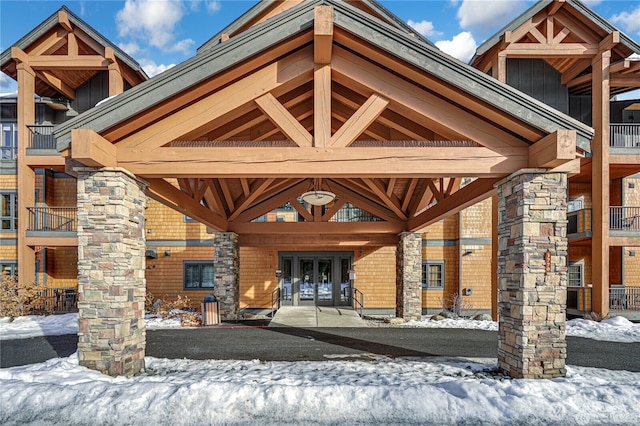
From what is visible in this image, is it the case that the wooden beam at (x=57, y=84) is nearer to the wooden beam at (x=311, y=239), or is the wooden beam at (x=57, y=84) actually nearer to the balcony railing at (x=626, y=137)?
the wooden beam at (x=311, y=239)

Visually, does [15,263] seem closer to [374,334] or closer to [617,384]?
[374,334]

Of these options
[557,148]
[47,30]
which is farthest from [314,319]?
[47,30]

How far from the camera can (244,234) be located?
13422 mm

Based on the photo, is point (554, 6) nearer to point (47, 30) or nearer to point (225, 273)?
point (225, 273)

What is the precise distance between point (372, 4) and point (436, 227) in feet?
31.5

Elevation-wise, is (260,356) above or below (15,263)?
below

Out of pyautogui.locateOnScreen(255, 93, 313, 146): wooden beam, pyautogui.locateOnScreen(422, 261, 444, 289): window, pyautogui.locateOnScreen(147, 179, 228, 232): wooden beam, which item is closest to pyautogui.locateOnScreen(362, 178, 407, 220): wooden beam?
pyautogui.locateOnScreen(147, 179, 228, 232): wooden beam

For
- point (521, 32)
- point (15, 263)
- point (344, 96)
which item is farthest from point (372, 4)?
point (15, 263)

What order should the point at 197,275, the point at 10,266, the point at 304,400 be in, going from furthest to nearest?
the point at 197,275, the point at 10,266, the point at 304,400

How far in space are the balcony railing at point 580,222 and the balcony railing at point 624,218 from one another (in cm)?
141

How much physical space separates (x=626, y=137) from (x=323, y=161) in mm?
14407

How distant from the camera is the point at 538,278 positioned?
580 cm

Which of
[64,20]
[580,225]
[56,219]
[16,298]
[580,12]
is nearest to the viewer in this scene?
[16,298]

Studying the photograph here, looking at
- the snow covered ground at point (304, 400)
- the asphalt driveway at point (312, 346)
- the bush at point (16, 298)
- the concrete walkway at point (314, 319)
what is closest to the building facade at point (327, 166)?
the snow covered ground at point (304, 400)
